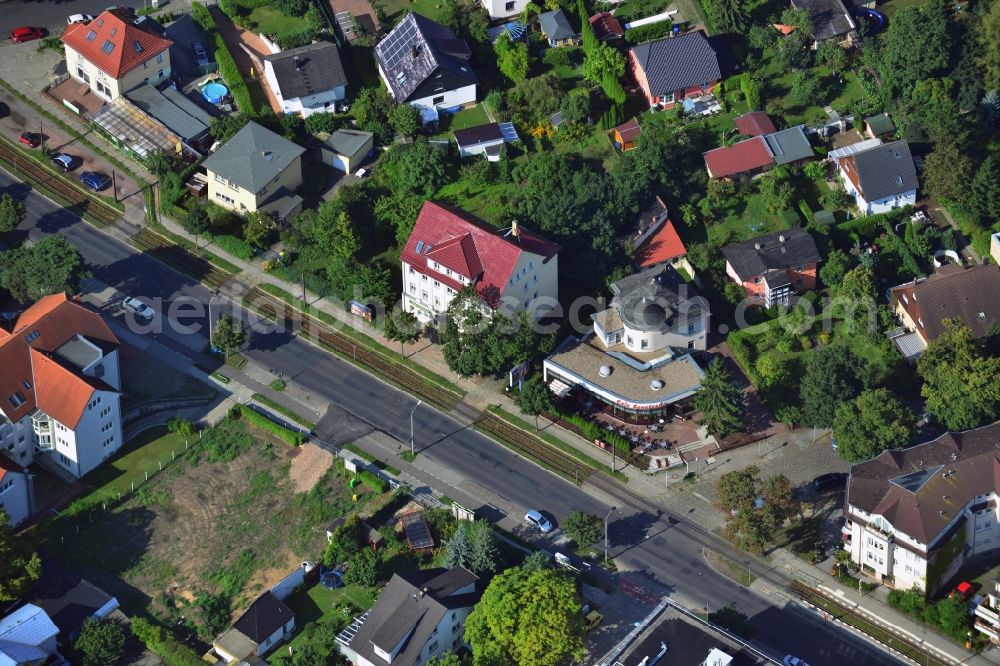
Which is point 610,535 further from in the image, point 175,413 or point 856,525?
point 175,413

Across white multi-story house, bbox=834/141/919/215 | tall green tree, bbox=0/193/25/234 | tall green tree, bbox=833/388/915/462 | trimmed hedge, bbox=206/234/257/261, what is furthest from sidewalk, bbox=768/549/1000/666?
tall green tree, bbox=0/193/25/234

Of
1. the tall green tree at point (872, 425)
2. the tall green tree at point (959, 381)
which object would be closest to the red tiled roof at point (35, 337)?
the tall green tree at point (872, 425)

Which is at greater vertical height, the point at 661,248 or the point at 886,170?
the point at 886,170

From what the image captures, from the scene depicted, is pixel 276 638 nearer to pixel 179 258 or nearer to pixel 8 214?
pixel 179 258

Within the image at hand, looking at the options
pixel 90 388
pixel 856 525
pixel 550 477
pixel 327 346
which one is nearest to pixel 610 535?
pixel 550 477

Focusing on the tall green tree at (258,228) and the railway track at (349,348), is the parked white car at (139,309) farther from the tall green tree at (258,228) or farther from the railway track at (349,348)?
the tall green tree at (258,228)

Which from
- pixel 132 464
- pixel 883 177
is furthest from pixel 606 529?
pixel 883 177
